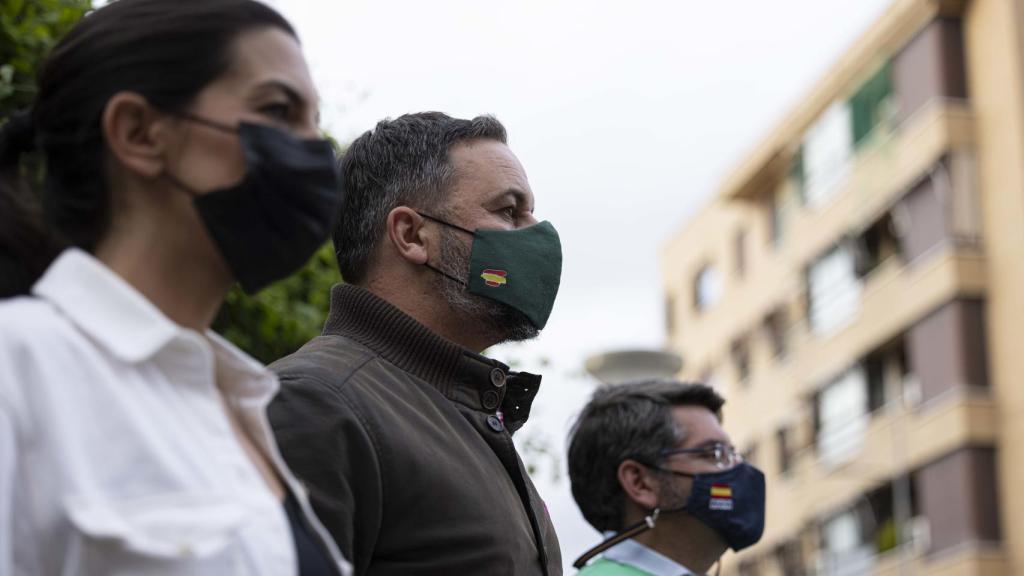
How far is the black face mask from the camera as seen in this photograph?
238 centimetres

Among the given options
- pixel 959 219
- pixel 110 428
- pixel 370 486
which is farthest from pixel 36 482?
pixel 959 219

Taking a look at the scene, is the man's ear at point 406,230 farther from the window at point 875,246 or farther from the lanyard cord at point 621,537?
the window at point 875,246

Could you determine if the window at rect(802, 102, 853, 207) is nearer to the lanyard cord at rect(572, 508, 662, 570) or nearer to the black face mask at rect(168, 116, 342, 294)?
the lanyard cord at rect(572, 508, 662, 570)

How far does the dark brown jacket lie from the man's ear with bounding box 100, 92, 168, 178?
1.09 meters

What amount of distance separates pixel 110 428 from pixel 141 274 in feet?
1.03

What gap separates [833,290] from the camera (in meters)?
36.7

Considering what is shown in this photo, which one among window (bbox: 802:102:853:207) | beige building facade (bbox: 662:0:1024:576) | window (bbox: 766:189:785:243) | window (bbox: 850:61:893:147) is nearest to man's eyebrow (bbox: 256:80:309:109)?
beige building facade (bbox: 662:0:1024:576)

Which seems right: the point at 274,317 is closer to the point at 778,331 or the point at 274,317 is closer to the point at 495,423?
the point at 495,423

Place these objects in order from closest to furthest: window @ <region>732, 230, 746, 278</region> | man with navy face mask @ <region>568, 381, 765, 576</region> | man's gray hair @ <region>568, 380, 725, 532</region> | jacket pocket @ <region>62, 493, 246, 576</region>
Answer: jacket pocket @ <region>62, 493, 246, 576</region>
man with navy face mask @ <region>568, 381, 765, 576</region>
man's gray hair @ <region>568, 380, 725, 532</region>
window @ <region>732, 230, 746, 278</region>

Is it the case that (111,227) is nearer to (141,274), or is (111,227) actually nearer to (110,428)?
(141,274)

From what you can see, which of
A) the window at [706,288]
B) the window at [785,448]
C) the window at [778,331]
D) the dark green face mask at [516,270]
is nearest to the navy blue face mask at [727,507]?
the dark green face mask at [516,270]

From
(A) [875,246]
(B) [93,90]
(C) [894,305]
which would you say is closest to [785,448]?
(A) [875,246]

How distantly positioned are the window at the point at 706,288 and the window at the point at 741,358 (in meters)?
1.64

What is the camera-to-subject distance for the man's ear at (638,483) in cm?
570
